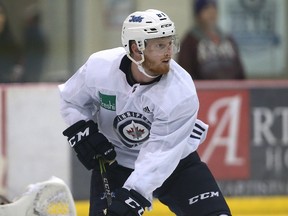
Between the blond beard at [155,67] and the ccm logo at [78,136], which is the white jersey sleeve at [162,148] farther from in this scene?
the ccm logo at [78,136]

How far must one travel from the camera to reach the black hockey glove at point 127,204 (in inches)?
184

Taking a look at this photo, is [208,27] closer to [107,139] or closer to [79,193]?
[79,193]

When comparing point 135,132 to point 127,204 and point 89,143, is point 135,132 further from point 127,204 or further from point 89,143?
point 127,204

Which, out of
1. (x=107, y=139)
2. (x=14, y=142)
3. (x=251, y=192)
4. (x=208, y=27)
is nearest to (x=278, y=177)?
(x=251, y=192)

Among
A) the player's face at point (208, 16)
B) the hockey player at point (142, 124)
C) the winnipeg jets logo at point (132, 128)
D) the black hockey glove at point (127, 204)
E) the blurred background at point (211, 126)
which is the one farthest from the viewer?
the player's face at point (208, 16)

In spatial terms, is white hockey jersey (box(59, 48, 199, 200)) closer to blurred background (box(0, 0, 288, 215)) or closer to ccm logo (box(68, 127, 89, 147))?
ccm logo (box(68, 127, 89, 147))

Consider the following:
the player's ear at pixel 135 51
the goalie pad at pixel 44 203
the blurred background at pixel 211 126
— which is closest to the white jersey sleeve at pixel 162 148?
the player's ear at pixel 135 51

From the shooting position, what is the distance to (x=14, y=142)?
298 inches

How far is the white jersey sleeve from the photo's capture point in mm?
4742

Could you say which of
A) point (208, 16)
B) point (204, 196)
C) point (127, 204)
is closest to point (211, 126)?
point (208, 16)

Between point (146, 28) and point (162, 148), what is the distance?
0.51 meters

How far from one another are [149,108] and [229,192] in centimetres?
301

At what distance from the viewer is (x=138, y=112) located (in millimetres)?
4996

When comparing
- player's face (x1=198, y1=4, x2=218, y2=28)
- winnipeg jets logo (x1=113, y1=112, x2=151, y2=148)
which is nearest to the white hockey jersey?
winnipeg jets logo (x1=113, y1=112, x2=151, y2=148)
